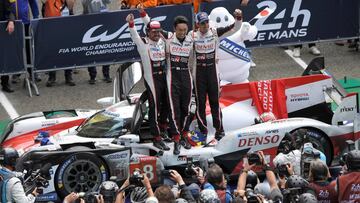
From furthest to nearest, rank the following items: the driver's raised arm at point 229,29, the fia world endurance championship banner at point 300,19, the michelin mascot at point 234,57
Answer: the fia world endurance championship banner at point 300,19 → the michelin mascot at point 234,57 → the driver's raised arm at point 229,29

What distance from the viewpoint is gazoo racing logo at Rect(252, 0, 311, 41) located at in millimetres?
19766

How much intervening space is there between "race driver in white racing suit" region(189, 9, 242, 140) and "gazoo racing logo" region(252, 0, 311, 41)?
14.0 feet

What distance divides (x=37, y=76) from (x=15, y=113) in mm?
1324

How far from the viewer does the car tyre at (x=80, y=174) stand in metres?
14.9

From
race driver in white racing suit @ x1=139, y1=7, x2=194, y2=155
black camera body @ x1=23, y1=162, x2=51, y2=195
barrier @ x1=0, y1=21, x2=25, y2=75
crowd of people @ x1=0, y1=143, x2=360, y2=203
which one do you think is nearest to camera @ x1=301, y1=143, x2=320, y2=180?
crowd of people @ x1=0, y1=143, x2=360, y2=203

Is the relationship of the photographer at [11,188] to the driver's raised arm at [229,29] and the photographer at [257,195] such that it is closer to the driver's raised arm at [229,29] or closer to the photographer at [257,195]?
the photographer at [257,195]

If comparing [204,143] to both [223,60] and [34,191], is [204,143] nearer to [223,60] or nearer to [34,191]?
[223,60]

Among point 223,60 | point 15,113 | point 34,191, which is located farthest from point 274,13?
point 34,191

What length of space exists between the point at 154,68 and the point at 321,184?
3905 mm

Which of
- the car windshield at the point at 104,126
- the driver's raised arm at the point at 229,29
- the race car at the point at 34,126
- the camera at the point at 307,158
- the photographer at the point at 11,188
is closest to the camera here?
the photographer at the point at 11,188

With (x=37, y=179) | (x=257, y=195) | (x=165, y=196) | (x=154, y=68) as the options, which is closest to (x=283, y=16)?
(x=154, y=68)

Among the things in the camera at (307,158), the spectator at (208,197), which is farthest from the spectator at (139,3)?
the spectator at (208,197)

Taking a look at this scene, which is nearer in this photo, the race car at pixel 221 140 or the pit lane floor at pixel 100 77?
the race car at pixel 221 140

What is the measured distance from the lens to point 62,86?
65.1 ft
